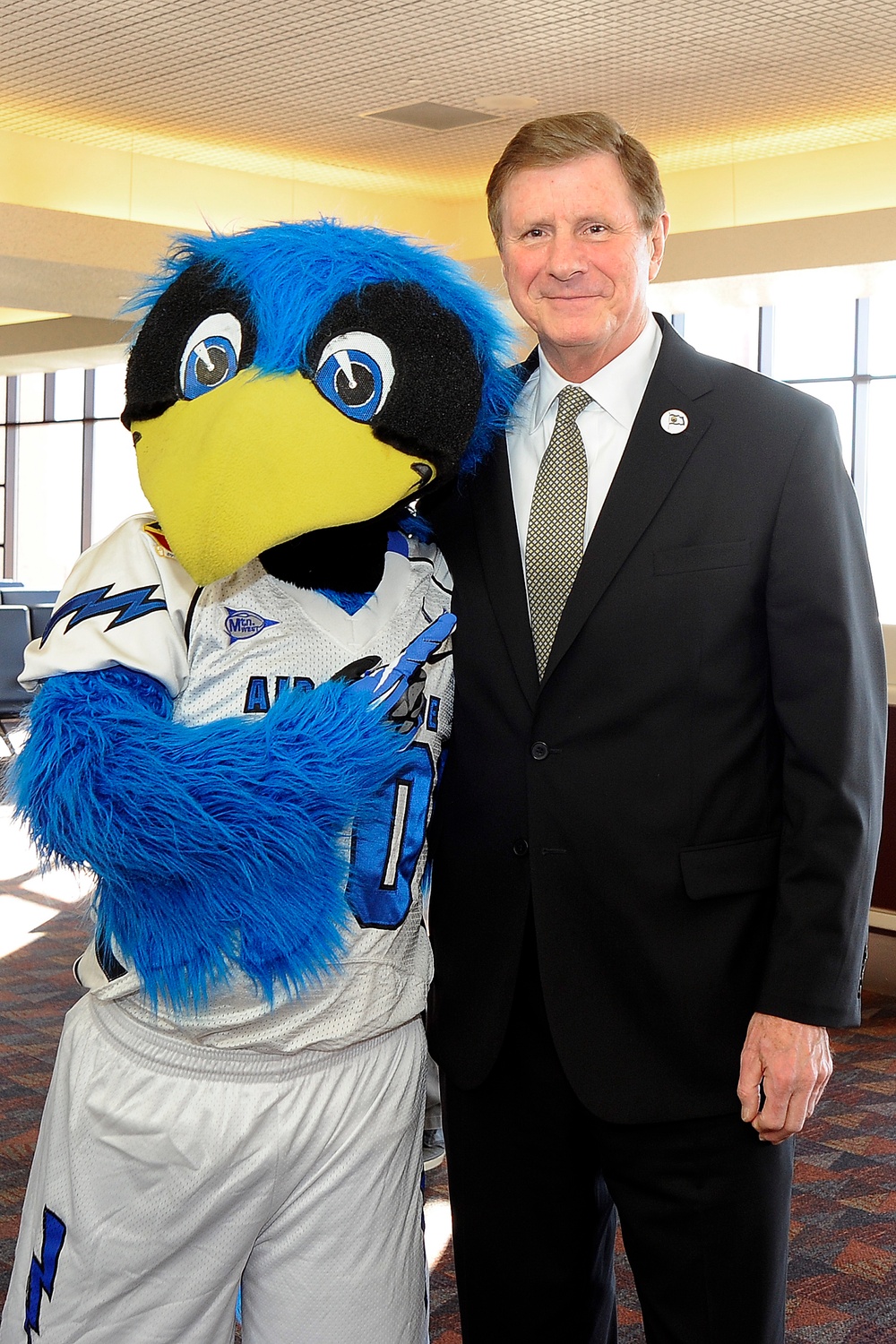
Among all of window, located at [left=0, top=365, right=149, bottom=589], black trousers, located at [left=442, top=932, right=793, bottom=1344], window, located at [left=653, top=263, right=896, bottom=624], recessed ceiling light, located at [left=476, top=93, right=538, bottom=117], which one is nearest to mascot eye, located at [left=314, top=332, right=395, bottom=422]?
black trousers, located at [left=442, top=932, right=793, bottom=1344]

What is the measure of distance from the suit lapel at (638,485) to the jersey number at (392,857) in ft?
0.73

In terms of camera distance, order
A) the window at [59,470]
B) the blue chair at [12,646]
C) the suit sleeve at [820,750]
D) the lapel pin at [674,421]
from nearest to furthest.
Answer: the suit sleeve at [820,750], the lapel pin at [674,421], the blue chair at [12,646], the window at [59,470]

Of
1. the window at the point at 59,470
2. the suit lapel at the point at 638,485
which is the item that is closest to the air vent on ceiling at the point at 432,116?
the suit lapel at the point at 638,485

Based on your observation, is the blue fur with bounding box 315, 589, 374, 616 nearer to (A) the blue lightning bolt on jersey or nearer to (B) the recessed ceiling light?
(A) the blue lightning bolt on jersey

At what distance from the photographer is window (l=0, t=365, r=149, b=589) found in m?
16.7

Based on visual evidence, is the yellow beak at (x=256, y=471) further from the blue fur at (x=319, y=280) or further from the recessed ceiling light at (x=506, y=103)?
the recessed ceiling light at (x=506, y=103)

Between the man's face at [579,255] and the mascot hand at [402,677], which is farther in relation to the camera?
the man's face at [579,255]

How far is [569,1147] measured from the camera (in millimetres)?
1675

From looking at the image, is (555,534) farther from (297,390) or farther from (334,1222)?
(334,1222)

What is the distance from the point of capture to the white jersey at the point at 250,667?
1.37 meters

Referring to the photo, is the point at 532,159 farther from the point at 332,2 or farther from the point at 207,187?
the point at 207,187

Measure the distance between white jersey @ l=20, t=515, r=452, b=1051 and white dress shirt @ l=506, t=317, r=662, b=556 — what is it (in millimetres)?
318

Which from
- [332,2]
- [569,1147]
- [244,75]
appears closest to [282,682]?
[569,1147]

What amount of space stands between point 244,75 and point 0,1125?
178 inches
